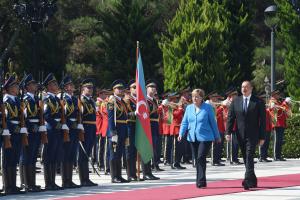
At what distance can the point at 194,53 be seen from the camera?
111ft

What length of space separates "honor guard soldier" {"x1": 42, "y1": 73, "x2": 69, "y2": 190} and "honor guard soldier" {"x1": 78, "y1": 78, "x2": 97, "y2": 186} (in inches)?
27.8

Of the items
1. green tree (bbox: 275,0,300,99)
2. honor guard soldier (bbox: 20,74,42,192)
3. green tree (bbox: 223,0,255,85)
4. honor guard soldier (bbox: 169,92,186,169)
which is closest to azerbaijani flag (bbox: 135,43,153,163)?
honor guard soldier (bbox: 20,74,42,192)

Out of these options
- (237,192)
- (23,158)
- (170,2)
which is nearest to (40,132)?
(23,158)

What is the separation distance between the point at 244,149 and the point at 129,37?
23.5 metres

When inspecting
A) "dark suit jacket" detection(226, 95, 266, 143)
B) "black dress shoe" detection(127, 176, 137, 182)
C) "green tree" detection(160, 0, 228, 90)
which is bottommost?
"black dress shoe" detection(127, 176, 137, 182)

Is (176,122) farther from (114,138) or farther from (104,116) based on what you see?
(114,138)

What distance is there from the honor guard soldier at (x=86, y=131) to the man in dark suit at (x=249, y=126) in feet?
8.96

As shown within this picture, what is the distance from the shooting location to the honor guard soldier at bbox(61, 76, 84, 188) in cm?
1933

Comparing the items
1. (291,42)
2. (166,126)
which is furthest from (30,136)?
(291,42)

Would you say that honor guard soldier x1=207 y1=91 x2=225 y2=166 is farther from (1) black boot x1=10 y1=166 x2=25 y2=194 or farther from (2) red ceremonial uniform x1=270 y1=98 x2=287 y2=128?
(1) black boot x1=10 y1=166 x2=25 y2=194

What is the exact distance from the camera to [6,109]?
1803 cm

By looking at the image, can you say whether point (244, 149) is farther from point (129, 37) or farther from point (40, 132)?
point (129, 37)

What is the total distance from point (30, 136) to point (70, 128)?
1042 mm

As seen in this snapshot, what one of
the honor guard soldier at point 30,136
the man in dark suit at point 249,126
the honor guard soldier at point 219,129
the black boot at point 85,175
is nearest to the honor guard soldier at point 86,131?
the black boot at point 85,175
